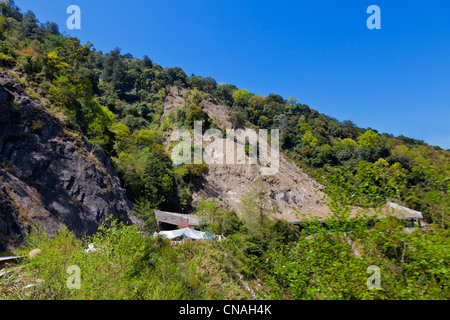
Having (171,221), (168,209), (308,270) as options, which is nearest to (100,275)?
(308,270)

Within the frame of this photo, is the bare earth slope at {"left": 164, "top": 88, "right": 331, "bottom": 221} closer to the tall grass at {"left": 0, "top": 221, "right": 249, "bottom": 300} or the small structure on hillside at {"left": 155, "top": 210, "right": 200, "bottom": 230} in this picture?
the small structure on hillside at {"left": 155, "top": 210, "right": 200, "bottom": 230}

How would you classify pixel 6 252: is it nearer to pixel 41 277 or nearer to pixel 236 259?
pixel 41 277

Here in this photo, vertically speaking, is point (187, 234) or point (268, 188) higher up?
point (268, 188)

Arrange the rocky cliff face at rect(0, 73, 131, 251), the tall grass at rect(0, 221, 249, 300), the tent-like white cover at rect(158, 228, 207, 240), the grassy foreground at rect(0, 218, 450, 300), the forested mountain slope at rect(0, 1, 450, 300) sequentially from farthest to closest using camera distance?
the tent-like white cover at rect(158, 228, 207, 240) → the rocky cliff face at rect(0, 73, 131, 251) → the tall grass at rect(0, 221, 249, 300) → the forested mountain slope at rect(0, 1, 450, 300) → the grassy foreground at rect(0, 218, 450, 300)

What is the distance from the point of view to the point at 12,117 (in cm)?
1330

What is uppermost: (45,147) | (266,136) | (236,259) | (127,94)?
(127,94)

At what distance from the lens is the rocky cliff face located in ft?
35.2

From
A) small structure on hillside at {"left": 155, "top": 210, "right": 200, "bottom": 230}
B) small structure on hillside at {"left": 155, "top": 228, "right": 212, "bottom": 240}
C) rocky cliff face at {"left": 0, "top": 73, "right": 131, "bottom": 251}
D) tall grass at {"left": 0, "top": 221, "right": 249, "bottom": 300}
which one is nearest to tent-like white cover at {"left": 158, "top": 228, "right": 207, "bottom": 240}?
small structure on hillside at {"left": 155, "top": 228, "right": 212, "bottom": 240}

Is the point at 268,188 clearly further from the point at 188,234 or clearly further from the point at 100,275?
the point at 100,275

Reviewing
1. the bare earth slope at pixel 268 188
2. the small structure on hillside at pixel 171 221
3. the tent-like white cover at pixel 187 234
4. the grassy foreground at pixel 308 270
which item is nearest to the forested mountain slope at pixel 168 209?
the grassy foreground at pixel 308 270

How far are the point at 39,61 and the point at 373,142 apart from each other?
78.3 metres

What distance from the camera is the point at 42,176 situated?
43.0ft

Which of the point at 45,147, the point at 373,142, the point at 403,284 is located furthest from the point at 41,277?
the point at 373,142

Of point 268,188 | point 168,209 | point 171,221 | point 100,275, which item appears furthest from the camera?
point 268,188
